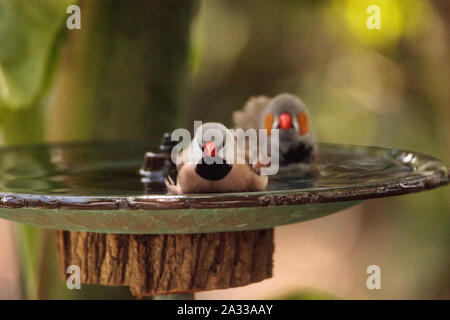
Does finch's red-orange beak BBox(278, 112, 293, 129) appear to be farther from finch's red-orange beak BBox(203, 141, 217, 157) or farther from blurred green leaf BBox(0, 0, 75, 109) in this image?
blurred green leaf BBox(0, 0, 75, 109)

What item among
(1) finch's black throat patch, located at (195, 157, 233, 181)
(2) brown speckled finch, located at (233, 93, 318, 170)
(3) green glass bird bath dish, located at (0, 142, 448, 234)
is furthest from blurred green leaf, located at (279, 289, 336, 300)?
(1) finch's black throat patch, located at (195, 157, 233, 181)

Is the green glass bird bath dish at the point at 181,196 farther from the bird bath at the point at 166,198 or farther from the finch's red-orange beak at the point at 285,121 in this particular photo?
the finch's red-orange beak at the point at 285,121

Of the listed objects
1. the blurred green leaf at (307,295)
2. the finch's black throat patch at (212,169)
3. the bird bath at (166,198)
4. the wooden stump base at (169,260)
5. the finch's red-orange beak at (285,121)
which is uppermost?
the finch's red-orange beak at (285,121)

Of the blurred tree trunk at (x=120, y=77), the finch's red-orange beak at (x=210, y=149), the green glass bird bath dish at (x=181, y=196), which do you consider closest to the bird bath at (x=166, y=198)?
the green glass bird bath dish at (x=181, y=196)

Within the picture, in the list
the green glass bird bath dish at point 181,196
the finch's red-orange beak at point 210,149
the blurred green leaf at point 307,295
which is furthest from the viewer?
the blurred green leaf at point 307,295

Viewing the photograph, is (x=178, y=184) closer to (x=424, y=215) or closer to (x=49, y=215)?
(x=49, y=215)
